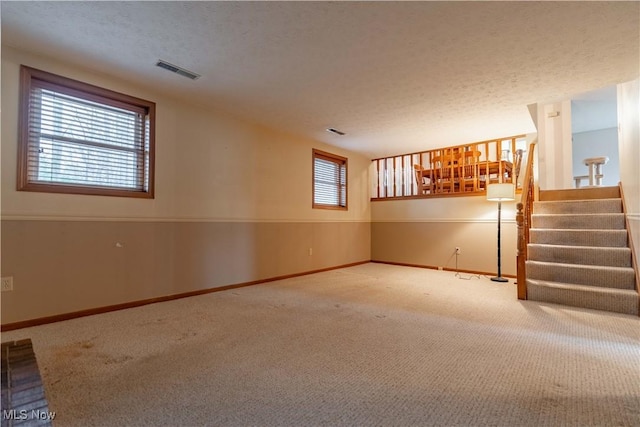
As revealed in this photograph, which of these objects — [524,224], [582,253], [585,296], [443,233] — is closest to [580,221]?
[582,253]

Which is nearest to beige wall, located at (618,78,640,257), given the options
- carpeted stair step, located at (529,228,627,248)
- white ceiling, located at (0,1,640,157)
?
carpeted stair step, located at (529,228,627,248)

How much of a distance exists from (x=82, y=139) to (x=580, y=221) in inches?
221

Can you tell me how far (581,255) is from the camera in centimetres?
337

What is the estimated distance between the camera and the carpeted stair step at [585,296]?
2.85 m

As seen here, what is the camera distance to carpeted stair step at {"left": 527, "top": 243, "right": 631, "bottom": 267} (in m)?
3.16

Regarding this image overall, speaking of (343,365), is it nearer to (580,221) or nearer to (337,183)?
(580,221)

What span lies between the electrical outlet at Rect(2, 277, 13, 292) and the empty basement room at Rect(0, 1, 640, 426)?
13 millimetres

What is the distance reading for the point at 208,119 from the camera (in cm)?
382

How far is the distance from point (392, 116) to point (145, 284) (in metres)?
3.63

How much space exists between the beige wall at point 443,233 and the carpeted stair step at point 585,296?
1.51m

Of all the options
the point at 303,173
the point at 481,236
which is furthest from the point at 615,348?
the point at 303,173

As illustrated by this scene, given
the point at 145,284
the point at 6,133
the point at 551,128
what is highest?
the point at 551,128

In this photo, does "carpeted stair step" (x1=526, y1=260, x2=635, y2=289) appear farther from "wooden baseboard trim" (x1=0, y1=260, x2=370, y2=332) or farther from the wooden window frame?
"wooden baseboard trim" (x1=0, y1=260, x2=370, y2=332)

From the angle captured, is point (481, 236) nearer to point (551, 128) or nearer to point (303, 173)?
point (551, 128)
